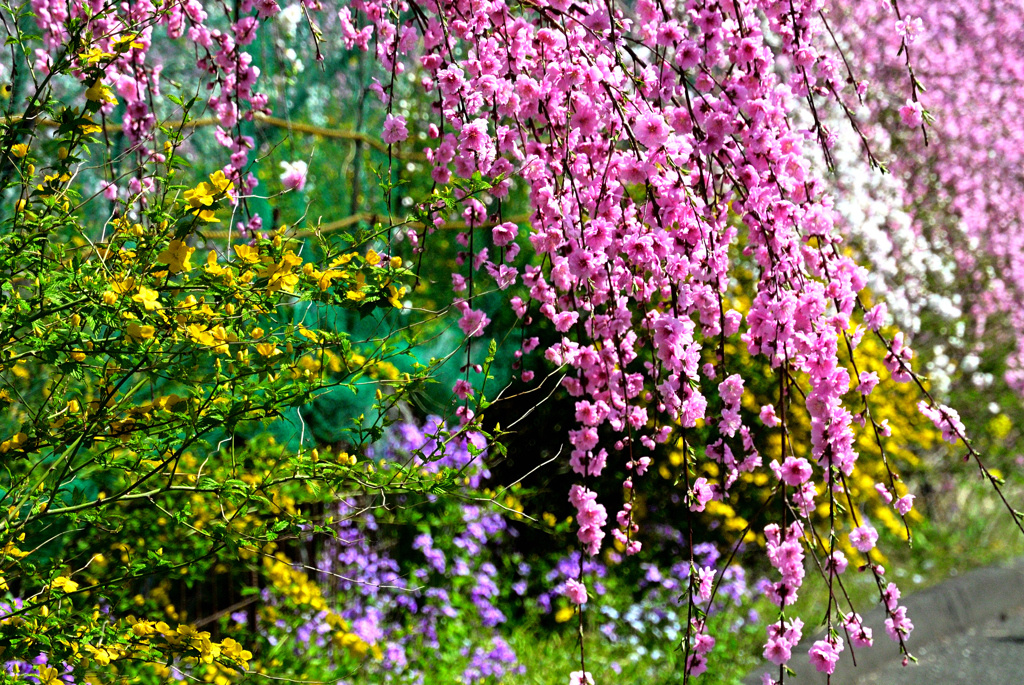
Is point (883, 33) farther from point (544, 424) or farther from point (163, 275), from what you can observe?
point (163, 275)

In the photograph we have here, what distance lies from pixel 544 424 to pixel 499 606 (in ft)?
3.07

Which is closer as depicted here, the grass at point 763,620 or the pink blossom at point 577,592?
the pink blossom at point 577,592

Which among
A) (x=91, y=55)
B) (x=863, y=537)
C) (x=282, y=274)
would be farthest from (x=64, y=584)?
(x=863, y=537)

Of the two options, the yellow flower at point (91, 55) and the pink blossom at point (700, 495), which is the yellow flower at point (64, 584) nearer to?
the yellow flower at point (91, 55)

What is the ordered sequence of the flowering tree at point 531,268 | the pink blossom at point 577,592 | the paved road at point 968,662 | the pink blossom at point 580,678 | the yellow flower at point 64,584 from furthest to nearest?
the paved road at point 968,662, the pink blossom at point 577,592, the pink blossom at point 580,678, the flowering tree at point 531,268, the yellow flower at point 64,584

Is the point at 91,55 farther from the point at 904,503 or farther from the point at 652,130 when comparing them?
the point at 904,503

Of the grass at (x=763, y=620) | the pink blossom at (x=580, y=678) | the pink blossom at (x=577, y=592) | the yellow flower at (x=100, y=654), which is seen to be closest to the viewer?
the yellow flower at (x=100, y=654)

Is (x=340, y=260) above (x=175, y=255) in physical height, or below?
above

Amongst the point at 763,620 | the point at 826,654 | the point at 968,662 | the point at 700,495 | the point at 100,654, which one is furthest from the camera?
the point at 968,662

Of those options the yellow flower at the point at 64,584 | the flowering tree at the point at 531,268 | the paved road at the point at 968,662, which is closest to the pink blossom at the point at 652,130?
the flowering tree at the point at 531,268

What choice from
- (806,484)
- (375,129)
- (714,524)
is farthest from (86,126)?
(375,129)

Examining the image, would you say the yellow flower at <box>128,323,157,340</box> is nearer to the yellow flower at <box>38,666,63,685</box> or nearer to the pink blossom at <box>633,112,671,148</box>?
the yellow flower at <box>38,666,63,685</box>

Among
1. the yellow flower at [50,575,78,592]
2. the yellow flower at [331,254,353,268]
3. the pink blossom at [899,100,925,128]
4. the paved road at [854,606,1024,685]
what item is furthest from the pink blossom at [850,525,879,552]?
the paved road at [854,606,1024,685]

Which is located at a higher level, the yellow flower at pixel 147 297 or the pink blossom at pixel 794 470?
the yellow flower at pixel 147 297
